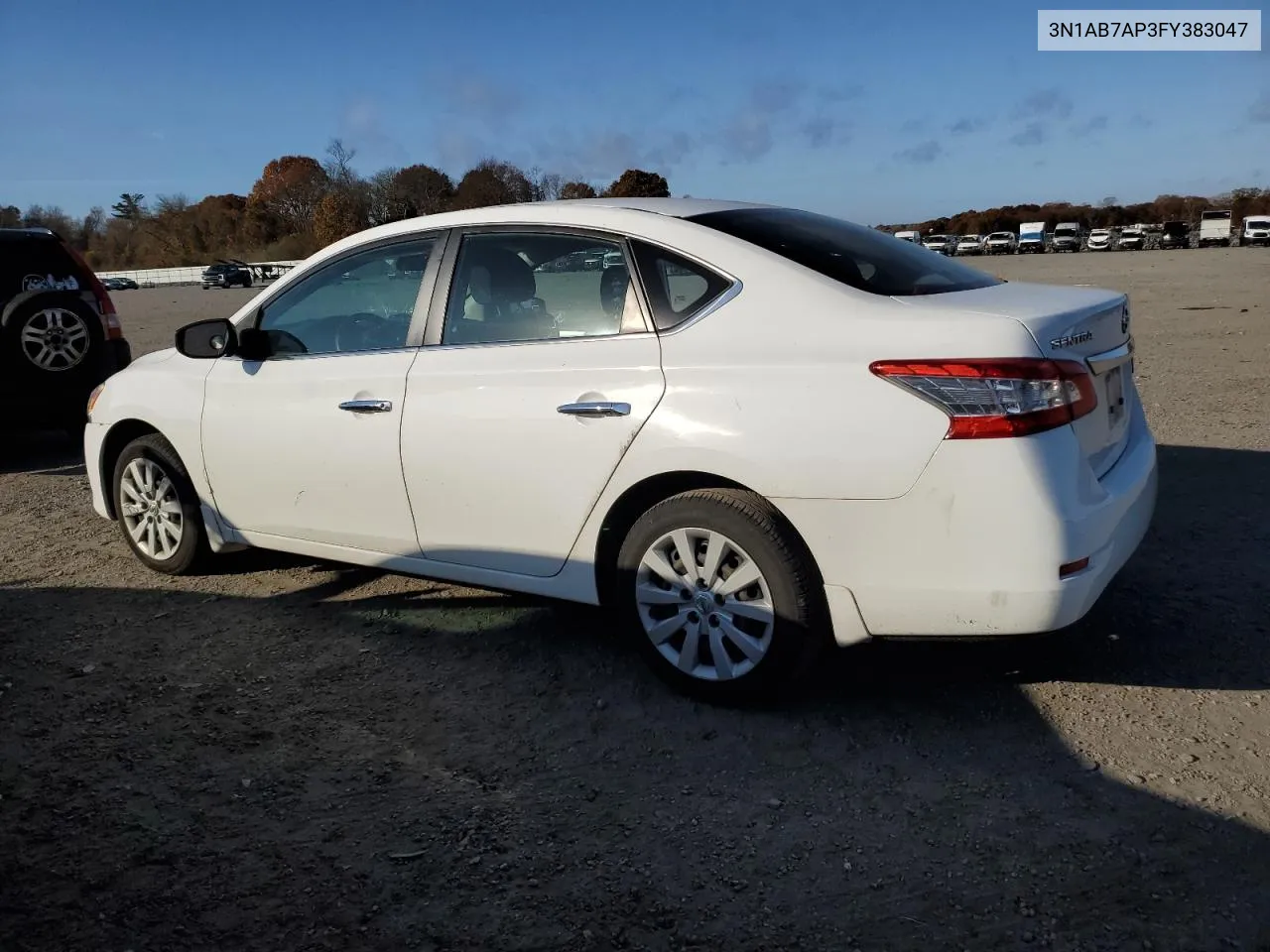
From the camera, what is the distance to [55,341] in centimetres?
819

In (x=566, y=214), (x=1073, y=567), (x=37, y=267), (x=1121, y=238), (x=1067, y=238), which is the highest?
(x=1067, y=238)

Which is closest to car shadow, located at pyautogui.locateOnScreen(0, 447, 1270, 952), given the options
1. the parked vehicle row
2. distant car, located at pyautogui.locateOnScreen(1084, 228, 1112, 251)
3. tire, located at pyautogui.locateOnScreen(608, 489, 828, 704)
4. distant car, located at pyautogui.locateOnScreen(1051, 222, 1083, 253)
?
tire, located at pyautogui.locateOnScreen(608, 489, 828, 704)

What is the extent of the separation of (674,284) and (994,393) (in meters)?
1.17

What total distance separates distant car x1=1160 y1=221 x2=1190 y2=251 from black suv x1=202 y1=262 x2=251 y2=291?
56.3 m

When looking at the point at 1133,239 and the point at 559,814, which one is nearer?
the point at 559,814

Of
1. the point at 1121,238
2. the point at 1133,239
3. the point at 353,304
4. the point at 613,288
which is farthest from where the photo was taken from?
the point at 1121,238

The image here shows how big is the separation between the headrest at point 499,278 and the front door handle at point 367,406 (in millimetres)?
540

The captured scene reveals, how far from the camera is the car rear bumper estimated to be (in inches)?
123

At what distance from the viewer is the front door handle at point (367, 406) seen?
425 cm

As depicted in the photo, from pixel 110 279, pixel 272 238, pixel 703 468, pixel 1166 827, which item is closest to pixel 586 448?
pixel 703 468

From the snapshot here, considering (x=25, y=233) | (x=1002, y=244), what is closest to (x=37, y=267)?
(x=25, y=233)

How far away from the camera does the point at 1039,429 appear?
314 cm

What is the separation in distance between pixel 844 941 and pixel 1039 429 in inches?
59.8

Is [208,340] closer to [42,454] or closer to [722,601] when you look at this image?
[722,601]
